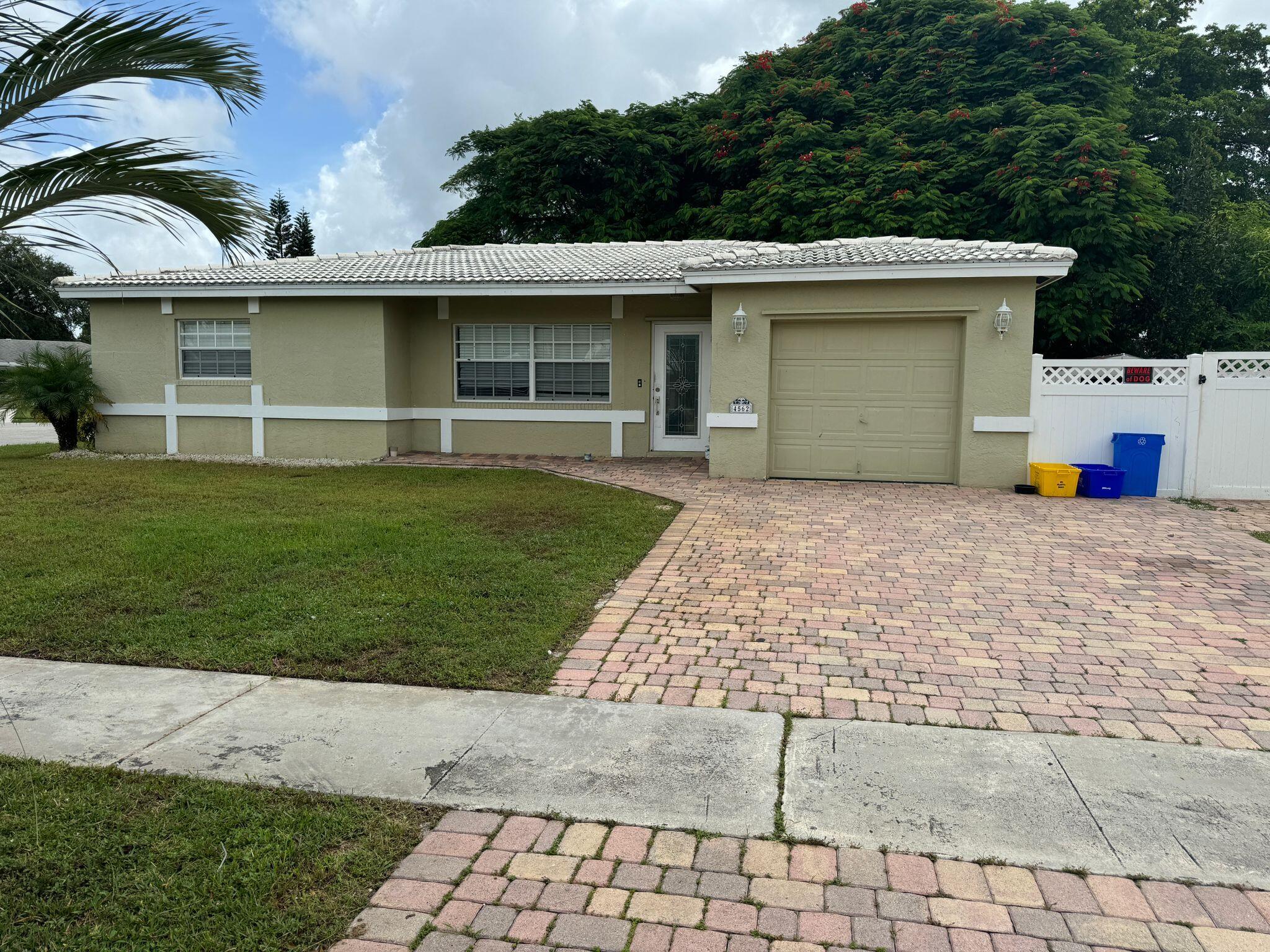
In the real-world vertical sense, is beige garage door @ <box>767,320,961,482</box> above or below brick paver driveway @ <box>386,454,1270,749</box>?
above

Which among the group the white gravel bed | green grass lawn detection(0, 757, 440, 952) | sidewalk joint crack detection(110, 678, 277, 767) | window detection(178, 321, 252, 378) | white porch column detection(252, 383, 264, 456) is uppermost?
window detection(178, 321, 252, 378)

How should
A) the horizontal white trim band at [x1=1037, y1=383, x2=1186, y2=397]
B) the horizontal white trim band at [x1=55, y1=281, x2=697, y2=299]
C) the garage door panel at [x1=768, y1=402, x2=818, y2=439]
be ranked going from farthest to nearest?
the horizontal white trim band at [x1=55, y1=281, x2=697, y2=299]
the garage door panel at [x1=768, y1=402, x2=818, y2=439]
the horizontal white trim band at [x1=1037, y1=383, x2=1186, y2=397]

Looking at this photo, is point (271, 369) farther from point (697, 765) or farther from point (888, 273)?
point (697, 765)

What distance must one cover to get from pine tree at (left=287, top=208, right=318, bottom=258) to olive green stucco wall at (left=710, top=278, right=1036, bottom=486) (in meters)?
41.7

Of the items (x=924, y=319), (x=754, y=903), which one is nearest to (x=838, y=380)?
(x=924, y=319)

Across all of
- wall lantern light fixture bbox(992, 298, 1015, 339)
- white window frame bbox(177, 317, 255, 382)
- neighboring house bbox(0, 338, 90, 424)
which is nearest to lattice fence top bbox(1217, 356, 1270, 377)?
wall lantern light fixture bbox(992, 298, 1015, 339)

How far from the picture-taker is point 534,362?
1430cm

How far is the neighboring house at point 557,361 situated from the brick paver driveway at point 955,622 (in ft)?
8.21

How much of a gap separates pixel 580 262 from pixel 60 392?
28.6 ft

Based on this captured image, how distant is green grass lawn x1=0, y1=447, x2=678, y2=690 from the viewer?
4.78 metres

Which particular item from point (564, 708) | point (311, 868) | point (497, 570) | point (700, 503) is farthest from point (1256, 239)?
point (311, 868)

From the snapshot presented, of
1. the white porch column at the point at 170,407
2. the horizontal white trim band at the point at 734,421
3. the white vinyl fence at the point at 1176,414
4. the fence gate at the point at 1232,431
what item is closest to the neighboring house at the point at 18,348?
the white porch column at the point at 170,407

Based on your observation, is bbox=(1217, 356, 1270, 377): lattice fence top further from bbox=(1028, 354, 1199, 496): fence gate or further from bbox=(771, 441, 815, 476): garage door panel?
bbox=(771, 441, 815, 476): garage door panel

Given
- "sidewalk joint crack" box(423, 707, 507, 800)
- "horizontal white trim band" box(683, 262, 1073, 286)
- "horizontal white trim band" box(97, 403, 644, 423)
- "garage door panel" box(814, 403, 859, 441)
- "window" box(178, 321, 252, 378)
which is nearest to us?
"sidewalk joint crack" box(423, 707, 507, 800)
